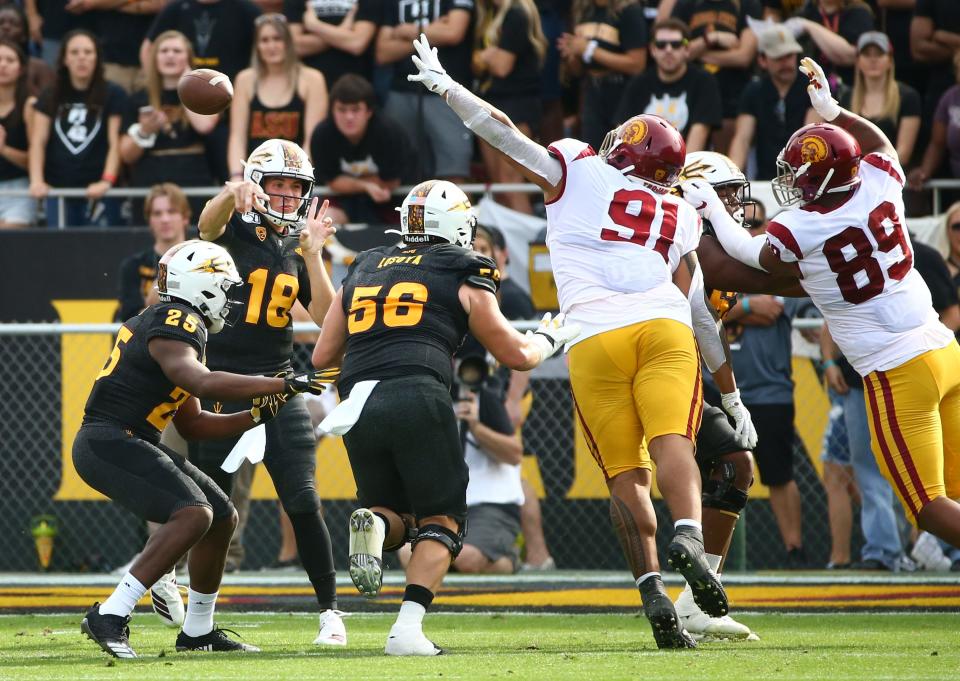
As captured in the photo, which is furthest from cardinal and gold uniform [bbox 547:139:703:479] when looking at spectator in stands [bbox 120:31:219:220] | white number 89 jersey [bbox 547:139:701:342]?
spectator in stands [bbox 120:31:219:220]

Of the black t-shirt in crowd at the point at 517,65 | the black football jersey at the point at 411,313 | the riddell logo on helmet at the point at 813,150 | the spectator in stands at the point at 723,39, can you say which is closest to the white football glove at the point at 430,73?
the black football jersey at the point at 411,313

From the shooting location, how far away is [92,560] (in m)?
10.4

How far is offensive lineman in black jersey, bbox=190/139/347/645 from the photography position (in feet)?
21.5

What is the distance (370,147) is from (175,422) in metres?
4.80

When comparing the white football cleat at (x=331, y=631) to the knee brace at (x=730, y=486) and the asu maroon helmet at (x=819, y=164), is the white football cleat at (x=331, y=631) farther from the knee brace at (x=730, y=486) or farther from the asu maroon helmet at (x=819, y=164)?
the asu maroon helmet at (x=819, y=164)

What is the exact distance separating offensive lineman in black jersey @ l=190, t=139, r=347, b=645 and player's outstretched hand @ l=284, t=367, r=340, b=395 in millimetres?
730

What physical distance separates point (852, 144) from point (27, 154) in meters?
7.34

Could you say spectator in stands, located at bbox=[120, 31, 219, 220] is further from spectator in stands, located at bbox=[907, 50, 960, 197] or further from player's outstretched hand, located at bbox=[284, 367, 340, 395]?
player's outstretched hand, located at bbox=[284, 367, 340, 395]

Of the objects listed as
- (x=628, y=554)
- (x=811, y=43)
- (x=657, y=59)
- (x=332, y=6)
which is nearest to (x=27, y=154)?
(x=332, y=6)

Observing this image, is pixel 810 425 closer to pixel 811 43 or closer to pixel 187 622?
pixel 811 43

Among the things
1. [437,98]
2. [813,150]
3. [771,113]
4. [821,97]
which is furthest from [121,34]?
[813,150]

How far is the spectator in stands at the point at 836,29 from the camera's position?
35.6 ft

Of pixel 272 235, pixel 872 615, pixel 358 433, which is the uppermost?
pixel 272 235

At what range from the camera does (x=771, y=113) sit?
10.8m
